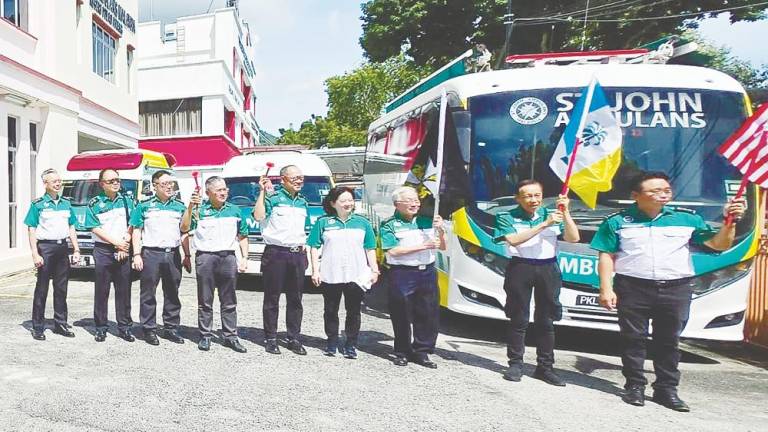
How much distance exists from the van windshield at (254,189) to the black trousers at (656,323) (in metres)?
5.86

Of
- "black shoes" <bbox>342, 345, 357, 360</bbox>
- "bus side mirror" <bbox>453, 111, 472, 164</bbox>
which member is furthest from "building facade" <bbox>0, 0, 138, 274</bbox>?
"bus side mirror" <bbox>453, 111, 472, 164</bbox>

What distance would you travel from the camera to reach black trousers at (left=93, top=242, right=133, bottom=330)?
19.5ft

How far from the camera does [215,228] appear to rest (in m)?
5.65

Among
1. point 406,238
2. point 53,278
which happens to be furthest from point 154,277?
point 406,238

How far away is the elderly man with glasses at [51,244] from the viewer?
6.00 m

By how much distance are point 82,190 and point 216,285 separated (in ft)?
21.2

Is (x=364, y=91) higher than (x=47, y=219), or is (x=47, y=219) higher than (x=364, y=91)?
(x=364, y=91)

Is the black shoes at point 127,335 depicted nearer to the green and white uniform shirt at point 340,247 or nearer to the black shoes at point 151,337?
the black shoes at point 151,337

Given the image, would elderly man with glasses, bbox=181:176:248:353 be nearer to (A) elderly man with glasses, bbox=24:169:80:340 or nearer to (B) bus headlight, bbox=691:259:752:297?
(A) elderly man with glasses, bbox=24:169:80:340

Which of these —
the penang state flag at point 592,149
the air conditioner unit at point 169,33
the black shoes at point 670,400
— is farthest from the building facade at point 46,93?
the air conditioner unit at point 169,33

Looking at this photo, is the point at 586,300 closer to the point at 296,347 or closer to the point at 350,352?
the point at 350,352

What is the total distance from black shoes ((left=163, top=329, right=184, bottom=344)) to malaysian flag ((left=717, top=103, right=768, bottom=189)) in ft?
17.7

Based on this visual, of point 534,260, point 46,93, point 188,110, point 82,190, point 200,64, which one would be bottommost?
point 534,260

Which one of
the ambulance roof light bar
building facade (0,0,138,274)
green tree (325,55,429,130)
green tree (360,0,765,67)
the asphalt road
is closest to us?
the asphalt road
